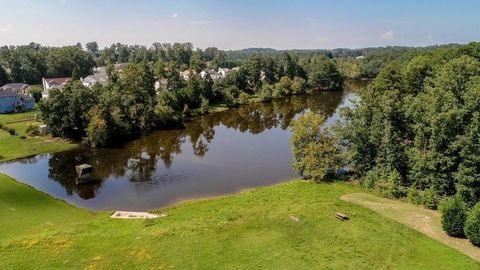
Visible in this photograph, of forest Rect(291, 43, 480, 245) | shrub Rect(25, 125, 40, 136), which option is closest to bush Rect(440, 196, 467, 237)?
forest Rect(291, 43, 480, 245)

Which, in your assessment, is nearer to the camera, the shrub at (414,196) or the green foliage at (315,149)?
the shrub at (414,196)

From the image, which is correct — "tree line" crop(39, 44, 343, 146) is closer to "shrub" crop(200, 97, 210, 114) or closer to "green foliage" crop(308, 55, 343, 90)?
"shrub" crop(200, 97, 210, 114)

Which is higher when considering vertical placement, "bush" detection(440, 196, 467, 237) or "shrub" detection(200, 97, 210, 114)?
"shrub" detection(200, 97, 210, 114)

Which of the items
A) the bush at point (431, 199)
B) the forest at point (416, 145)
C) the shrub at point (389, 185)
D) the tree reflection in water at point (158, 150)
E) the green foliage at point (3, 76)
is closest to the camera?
the forest at point (416, 145)

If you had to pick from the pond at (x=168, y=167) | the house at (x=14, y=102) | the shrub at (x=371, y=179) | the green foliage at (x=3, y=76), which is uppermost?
the green foliage at (x=3, y=76)

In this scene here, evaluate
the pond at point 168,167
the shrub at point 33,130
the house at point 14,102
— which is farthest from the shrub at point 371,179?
the house at point 14,102

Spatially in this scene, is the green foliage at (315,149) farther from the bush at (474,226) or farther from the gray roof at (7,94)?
the gray roof at (7,94)
